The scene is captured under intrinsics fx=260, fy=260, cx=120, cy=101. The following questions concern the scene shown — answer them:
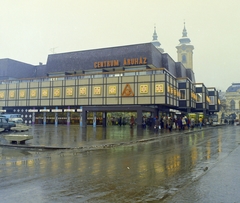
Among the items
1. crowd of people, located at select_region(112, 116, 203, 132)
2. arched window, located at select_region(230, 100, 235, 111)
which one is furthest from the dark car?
arched window, located at select_region(230, 100, 235, 111)

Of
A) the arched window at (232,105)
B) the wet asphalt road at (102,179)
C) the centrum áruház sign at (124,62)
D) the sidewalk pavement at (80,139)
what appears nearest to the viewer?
the wet asphalt road at (102,179)

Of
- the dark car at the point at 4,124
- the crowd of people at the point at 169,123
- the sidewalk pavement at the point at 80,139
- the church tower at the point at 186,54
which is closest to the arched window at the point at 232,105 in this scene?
the church tower at the point at 186,54

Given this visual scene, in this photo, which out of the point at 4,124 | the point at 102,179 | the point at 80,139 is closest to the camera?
the point at 102,179

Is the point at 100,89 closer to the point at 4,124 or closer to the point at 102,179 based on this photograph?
the point at 4,124

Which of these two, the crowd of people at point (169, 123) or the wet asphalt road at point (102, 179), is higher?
the crowd of people at point (169, 123)

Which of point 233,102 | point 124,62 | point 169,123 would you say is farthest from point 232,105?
point 169,123

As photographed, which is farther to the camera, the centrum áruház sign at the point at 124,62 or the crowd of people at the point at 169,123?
the centrum áruház sign at the point at 124,62

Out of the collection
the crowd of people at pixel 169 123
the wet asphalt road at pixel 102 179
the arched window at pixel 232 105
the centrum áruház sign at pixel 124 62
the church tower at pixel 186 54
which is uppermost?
the church tower at pixel 186 54

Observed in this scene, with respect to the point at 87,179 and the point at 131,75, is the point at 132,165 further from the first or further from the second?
the point at 131,75

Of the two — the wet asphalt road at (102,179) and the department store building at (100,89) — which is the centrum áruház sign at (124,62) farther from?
the wet asphalt road at (102,179)

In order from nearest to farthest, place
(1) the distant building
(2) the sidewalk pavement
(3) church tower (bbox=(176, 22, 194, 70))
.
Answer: (2) the sidewalk pavement, (1) the distant building, (3) church tower (bbox=(176, 22, 194, 70))

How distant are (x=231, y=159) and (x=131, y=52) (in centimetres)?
4202

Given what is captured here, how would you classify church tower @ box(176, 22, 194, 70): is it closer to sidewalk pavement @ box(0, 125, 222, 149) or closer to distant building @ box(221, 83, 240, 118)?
distant building @ box(221, 83, 240, 118)

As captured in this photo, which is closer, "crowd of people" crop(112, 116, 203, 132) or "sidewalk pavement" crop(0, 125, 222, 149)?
"sidewalk pavement" crop(0, 125, 222, 149)
